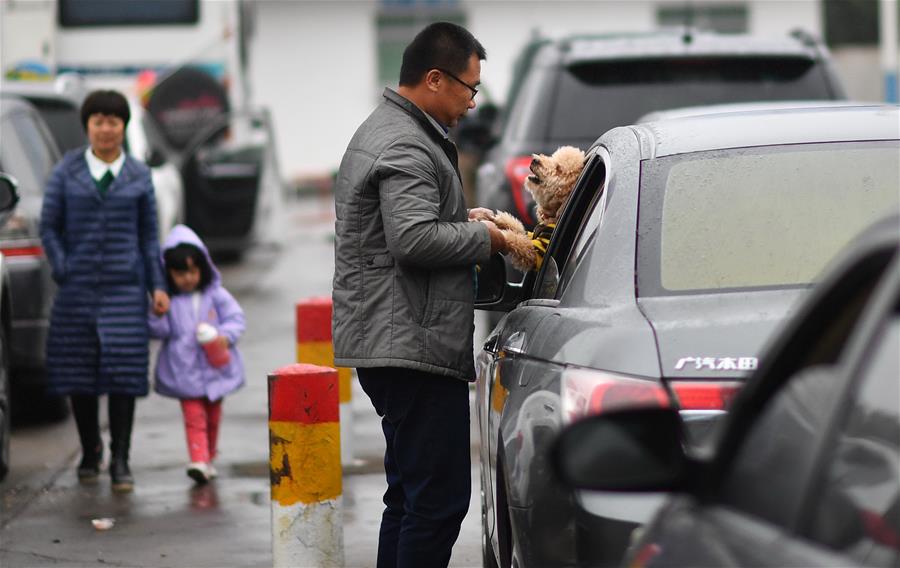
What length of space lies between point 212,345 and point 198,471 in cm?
60

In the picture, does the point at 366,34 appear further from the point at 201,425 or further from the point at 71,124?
the point at 201,425

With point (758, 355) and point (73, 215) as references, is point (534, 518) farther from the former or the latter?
point (73, 215)

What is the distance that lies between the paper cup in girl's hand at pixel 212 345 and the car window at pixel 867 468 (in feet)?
19.3

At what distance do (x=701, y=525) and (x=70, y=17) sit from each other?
56.0 feet

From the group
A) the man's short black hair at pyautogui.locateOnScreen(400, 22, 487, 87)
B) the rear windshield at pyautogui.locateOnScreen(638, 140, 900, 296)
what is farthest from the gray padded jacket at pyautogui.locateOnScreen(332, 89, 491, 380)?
the rear windshield at pyautogui.locateOnScreen(638, 140, 900, 296)

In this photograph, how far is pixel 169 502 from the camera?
744 cm

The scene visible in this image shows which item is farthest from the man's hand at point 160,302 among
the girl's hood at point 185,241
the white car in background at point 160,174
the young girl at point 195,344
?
the white car in background at point 160,174

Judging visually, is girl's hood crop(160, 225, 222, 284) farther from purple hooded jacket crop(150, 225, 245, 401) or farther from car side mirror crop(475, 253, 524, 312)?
car side mirror crop(475, 253, 524, 312)

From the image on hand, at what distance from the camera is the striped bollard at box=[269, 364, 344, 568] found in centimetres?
587

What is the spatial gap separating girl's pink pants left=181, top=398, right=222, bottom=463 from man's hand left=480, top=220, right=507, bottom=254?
323 centimetres

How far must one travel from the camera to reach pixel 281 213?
20.5 metres

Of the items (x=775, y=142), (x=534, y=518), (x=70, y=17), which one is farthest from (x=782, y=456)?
(x=70, y=17)

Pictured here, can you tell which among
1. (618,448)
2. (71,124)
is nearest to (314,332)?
(71,124)

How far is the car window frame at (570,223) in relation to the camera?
4680mm
